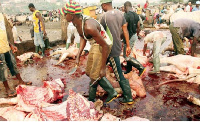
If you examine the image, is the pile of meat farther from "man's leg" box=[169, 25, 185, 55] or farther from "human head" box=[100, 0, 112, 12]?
"man's leg" box=[169, 25, 185, 55]

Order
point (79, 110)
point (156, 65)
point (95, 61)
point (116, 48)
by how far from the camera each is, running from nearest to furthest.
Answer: point (79, 110) → point (95, 61) → point (116, 48) → point (156, 65)

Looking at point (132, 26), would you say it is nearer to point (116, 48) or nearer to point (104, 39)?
point (116, 48)

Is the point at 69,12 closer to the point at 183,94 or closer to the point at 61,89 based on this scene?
the point at 61,89

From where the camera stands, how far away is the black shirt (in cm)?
390

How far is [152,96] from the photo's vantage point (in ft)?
11.1

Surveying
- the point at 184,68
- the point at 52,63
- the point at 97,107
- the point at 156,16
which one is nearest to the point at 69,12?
the point at 97,107

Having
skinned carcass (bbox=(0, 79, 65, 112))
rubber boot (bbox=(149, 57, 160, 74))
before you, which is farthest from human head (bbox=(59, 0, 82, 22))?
rubber boot (bbox=(149, 57, 160, 74))

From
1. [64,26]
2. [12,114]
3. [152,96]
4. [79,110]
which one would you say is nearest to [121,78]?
[152,96]

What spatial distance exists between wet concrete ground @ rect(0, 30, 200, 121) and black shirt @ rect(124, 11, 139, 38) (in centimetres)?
127

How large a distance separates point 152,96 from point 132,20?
1.77 meters

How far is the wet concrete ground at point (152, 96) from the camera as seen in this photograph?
278cm

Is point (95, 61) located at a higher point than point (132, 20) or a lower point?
lower

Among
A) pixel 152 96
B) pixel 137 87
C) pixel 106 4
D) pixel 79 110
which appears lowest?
pixel 152 96

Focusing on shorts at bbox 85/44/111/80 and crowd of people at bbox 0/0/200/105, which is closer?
crowd of people at bbox 0/0/200/105
